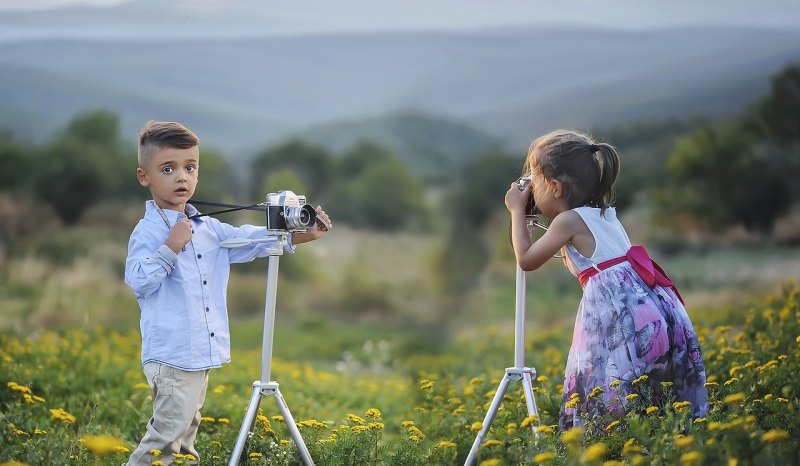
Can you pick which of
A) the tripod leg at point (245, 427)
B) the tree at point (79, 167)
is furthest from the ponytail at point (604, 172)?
the tree at point (79, 167)

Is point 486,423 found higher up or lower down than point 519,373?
lower down

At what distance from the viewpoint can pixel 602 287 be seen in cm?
362

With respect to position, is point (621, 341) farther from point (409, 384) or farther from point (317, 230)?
point (409, 384)

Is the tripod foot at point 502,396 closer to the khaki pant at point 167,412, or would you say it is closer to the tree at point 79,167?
the khaki pant at point 167,412

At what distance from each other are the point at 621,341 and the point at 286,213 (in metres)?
1.42

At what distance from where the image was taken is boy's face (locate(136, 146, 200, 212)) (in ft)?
11.4

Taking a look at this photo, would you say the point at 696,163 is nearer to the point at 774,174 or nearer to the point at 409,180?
the point at 774,174

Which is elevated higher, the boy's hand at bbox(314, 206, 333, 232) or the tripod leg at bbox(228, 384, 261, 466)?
the boy's hand at bbox(314, 206, 333, 232)

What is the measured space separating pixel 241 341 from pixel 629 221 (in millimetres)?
4878

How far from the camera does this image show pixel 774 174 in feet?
36.2

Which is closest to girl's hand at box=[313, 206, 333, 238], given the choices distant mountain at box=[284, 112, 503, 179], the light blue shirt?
the light blue shirt

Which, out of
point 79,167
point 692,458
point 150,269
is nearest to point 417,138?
point 79,167

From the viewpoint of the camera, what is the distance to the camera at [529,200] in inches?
144

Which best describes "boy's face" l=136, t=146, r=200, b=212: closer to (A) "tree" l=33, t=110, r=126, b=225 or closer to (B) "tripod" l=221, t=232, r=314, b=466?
(B) "tripod" l=221, t=232, r=314, b=466
